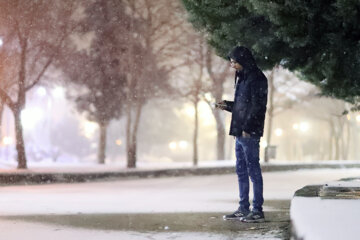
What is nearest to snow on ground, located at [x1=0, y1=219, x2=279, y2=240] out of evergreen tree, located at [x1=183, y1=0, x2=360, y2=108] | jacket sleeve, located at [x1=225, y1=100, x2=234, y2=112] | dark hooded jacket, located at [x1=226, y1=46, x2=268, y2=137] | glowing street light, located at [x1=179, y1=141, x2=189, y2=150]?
dark hooded jacket, located at [x1=226, y1=46, x2=268, y2=137]

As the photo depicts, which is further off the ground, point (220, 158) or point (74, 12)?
point (74, 12)

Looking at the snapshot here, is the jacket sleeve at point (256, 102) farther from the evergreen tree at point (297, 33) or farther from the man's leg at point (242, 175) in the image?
the evergreen tree at point (297, 33)

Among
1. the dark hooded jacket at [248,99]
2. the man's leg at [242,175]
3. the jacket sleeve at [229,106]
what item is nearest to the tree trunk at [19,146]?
the jacket sleeve at [229,106]

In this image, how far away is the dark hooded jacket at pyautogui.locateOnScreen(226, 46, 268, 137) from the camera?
7688 millimetres

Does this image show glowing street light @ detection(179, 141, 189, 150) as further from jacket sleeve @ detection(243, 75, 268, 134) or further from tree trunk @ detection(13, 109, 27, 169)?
jacket sleeve @ detection(243, 75, 268, 134)

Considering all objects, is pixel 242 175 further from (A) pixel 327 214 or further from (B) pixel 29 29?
(B) pixel 29 29

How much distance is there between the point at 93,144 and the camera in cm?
8256

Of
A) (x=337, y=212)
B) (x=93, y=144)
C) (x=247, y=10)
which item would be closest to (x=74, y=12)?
(x=247, y=10)

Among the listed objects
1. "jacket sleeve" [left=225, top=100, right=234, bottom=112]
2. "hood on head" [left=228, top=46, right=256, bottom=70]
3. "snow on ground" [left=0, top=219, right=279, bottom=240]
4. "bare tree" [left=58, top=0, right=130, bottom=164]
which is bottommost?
"snow on ground" [left=0, top=219, right=279, bottom=240]

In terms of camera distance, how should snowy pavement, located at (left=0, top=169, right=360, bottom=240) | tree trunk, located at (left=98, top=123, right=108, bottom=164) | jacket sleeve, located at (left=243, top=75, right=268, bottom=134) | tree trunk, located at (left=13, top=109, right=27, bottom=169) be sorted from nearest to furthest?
1. snowy pavement, located at (left=0, top=169, right=360, bottom=240)
2. jacket sleeve, located at (left=243, top=75, right=268, bottom=134)
3. tree trunk, located at (left=13, top=109, right=27, bottom=169)
4. tree trunk, located at (left=98, top=123, right=108, bottom=164)

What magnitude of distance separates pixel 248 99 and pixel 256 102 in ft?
0.39

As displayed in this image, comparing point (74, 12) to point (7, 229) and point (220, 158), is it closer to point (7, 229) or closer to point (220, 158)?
point (220, 158)

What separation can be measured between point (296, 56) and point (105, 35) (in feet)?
65.1

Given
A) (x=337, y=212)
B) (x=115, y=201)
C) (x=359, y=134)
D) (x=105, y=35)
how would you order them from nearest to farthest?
1. (x=337, y=212)
2. (x=115, y=201)
3. (x=105, y=35)
4. (x=359, y=134)
